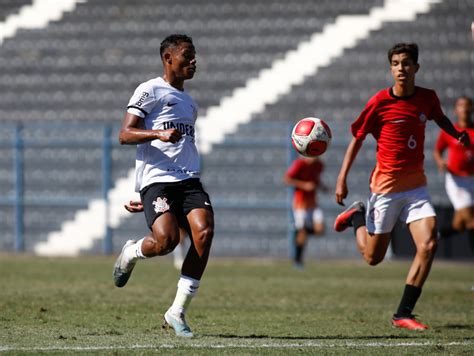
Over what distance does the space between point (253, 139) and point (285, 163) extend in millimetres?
783

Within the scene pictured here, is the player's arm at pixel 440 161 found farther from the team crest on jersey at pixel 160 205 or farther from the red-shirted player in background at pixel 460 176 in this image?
the team crest on jersey at pixel 160 205

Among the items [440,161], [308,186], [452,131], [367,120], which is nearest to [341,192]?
[367,120]

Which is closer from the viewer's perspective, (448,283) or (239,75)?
(448,283)

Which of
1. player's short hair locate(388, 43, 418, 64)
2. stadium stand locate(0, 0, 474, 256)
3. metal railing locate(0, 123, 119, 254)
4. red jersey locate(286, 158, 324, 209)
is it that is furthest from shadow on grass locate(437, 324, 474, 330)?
metal railing locate(0, 123, 119, 254)

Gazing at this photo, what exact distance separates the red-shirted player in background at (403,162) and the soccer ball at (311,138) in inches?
14.9

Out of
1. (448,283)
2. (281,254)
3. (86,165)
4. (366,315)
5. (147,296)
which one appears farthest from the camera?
(86,165)

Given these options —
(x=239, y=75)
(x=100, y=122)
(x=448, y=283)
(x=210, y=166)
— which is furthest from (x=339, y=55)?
(x=448, y=283)

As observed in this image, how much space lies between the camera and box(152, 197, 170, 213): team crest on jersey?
7.59 meters

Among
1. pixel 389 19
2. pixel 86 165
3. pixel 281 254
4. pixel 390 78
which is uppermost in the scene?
pixel 389 19

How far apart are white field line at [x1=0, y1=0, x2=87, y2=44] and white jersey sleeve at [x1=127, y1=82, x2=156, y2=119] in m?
16.2

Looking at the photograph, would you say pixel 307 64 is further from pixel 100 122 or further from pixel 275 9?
pixel 100 122

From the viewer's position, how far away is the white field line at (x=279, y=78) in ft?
66.9

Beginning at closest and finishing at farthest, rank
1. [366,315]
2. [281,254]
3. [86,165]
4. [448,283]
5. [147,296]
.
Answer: [366,315] → [147,296] → [448,283] → [281,254] → [86,165]

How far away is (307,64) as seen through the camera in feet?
68.9
